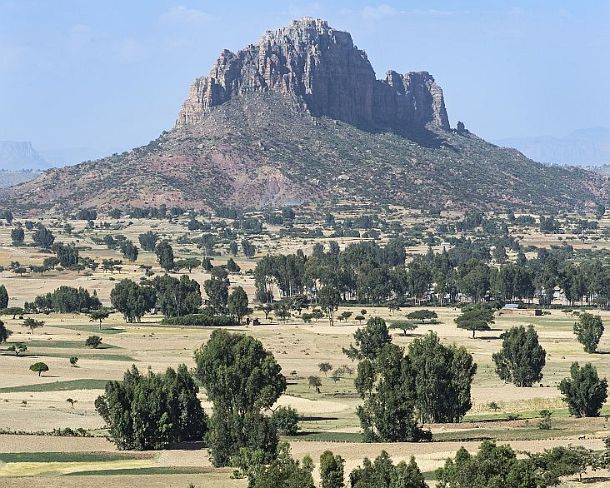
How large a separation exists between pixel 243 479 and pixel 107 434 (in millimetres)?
17964

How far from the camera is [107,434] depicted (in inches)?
3029

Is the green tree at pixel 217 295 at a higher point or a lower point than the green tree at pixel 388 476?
higher

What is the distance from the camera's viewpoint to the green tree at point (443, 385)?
259 ft

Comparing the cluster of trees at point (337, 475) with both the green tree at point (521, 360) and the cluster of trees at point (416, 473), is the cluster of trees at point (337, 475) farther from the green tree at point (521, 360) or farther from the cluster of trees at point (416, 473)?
the green tree at point (521, 360)

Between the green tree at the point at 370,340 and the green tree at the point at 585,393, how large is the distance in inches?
1225

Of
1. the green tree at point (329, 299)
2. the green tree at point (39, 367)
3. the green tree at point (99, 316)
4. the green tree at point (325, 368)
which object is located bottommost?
the green tree at point (325, 368)

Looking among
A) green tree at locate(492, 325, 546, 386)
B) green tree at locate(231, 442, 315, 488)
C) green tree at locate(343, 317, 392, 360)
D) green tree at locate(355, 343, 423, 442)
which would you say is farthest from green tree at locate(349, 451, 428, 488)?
green tree at locate(343, 317, 392, 360)

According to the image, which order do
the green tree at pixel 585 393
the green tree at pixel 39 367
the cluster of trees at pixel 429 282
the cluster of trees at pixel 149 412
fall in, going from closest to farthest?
1. the cluster of trees at pixel 149 412
2. the green tree at pixel 585 393
3. the green tree at pixel 39 367
4. the cluster of trees at pixel 429 282

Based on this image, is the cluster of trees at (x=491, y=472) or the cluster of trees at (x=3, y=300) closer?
the cluster of trees at (x=491, y=472)

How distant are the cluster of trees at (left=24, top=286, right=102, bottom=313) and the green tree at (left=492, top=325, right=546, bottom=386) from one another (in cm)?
7031

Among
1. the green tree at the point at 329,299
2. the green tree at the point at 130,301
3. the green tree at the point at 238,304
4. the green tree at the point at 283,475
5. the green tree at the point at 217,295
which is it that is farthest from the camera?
the green tree at the point at 217,295

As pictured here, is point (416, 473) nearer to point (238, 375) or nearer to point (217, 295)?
point (238, 375)

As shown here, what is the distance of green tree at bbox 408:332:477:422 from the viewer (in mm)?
79062

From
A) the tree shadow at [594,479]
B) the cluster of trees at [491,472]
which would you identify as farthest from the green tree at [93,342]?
the cluster of trees at [491,472]
